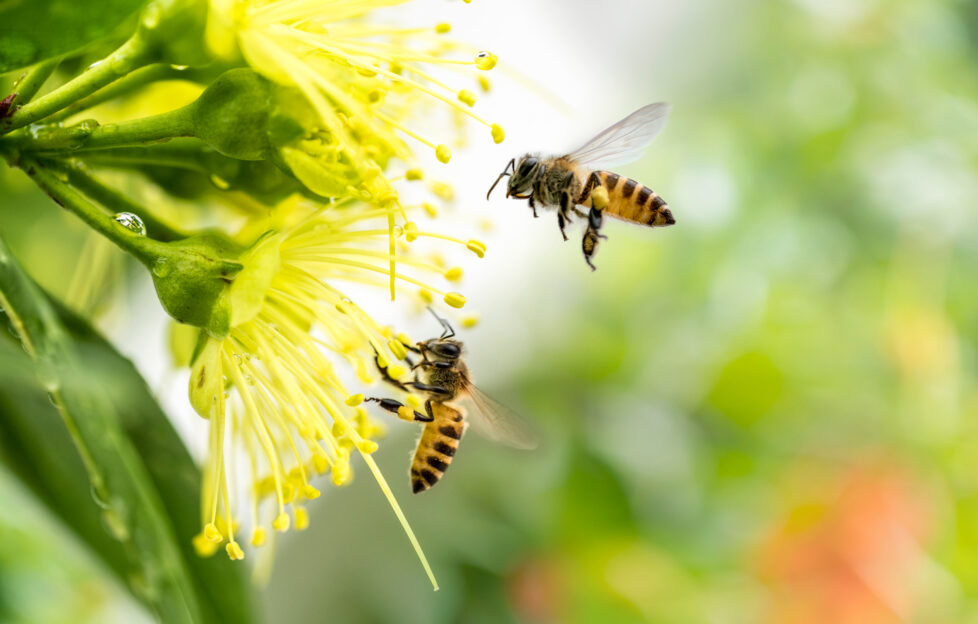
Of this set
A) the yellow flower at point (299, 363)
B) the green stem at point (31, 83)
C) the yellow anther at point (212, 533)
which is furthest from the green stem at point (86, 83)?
the yellow anther at point (212, 533)

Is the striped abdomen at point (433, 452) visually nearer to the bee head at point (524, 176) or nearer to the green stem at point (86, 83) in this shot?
the bee head at point (524, 176)

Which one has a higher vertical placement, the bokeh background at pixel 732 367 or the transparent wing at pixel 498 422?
the transparent wing at pixel 498 422

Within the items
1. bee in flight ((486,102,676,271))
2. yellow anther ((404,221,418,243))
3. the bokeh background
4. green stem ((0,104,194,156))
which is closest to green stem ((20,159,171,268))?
green stem ((0,104,194,156))

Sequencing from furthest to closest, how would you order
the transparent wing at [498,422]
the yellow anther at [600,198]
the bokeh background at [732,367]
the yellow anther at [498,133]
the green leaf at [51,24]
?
the bokeh background at [732,367], the transparent wing at [498,422], the yellow anther at [600,198], the yellow anther at [498,133], the green leaf at [51,24]

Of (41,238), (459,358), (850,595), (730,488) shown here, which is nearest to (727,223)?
(730,488)

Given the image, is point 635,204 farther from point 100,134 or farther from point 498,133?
point 100,134

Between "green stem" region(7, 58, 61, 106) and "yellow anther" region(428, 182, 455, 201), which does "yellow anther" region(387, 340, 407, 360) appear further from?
"green stem" region(7, 58, 61, 106)

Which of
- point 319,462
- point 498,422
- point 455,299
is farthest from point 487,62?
point 498,422
